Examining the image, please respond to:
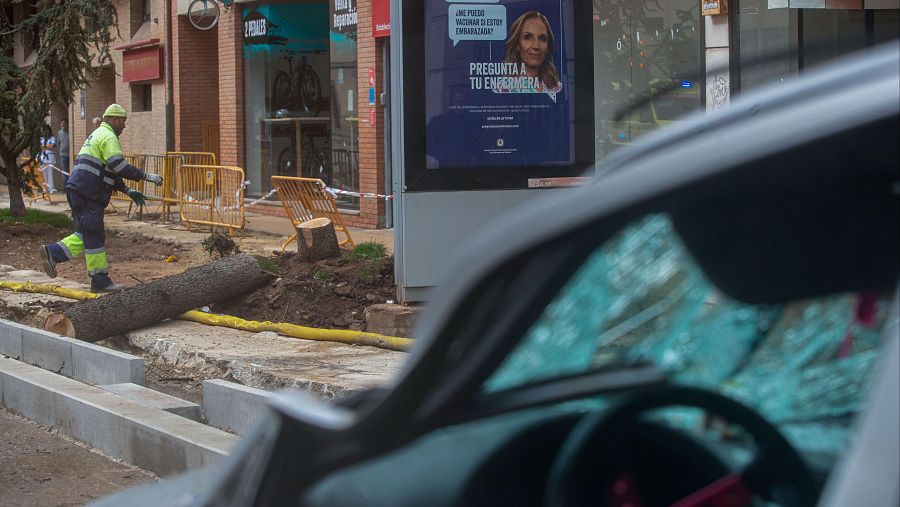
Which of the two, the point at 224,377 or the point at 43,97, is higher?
the point at 43,97

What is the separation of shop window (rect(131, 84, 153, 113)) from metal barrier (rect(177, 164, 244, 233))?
727 centimetres

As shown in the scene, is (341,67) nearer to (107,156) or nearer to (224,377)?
(107,156)

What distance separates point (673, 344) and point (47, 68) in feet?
58.3

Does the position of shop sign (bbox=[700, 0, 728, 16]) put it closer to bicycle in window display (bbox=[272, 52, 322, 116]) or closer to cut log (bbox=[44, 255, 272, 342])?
cut log (bbox=[44, 255, 272, 342])

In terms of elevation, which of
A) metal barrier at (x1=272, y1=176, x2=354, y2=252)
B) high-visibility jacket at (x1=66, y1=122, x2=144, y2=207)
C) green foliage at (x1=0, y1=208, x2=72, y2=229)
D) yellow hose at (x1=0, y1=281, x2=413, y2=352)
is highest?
high-visibility jacket at (x1=66, y1=122, x2=144, y2=207)

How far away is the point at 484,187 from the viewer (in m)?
9.52

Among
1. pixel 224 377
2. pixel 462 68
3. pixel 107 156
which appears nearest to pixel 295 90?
pixel 107 156

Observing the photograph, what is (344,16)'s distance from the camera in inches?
711

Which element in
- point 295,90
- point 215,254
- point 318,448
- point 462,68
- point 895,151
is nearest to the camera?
point 895,151

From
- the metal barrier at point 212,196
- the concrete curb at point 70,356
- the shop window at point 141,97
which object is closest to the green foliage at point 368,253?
the concrete curb at point 70,356

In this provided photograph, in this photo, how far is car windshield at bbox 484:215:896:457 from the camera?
168cm

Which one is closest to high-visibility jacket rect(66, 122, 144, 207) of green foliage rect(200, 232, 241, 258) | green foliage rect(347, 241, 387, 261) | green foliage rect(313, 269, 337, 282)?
green foliage rect(200, 232, 241, 258)

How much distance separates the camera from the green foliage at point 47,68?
18.0 meters

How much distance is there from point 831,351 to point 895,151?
14.6 inches
